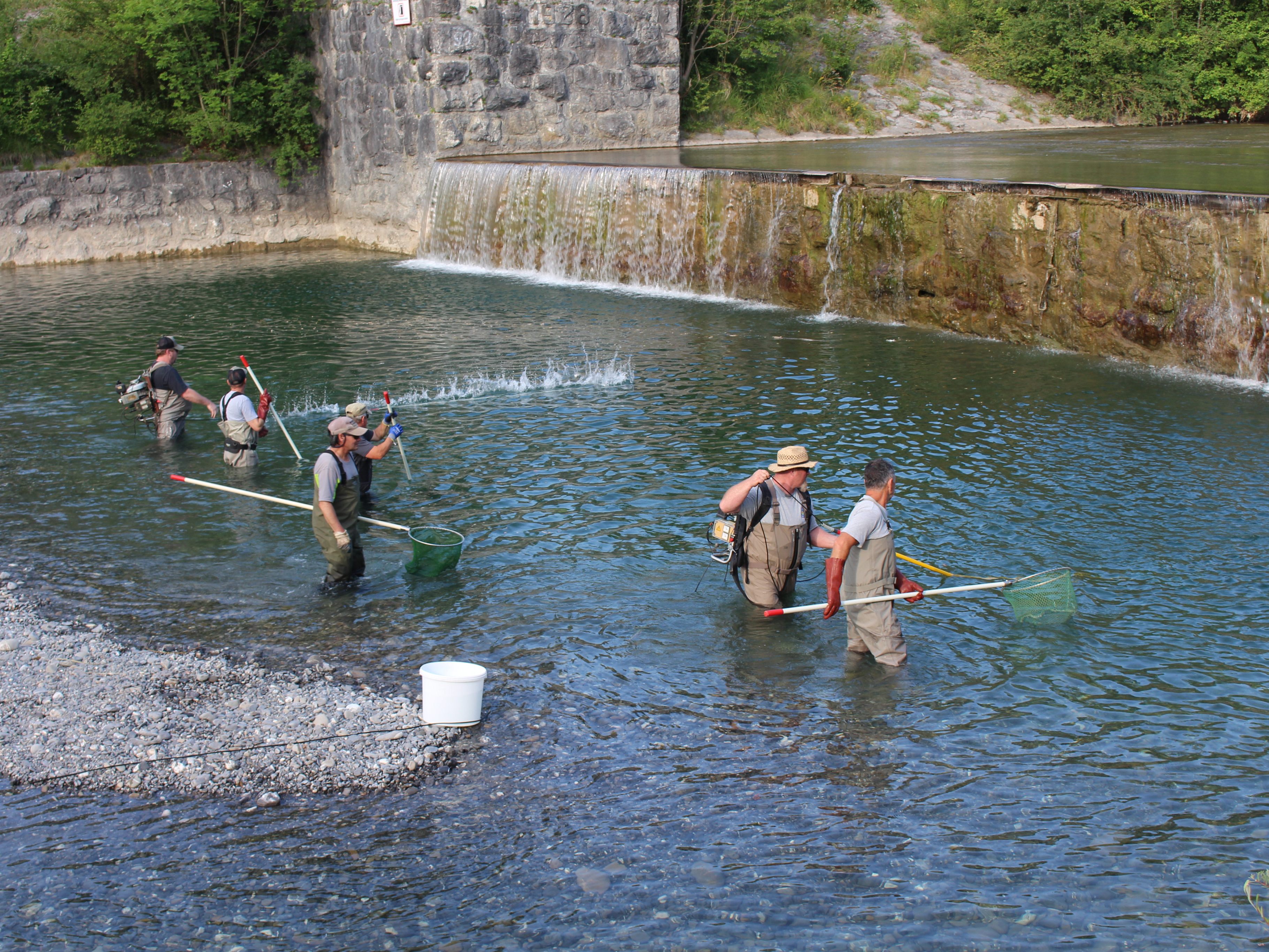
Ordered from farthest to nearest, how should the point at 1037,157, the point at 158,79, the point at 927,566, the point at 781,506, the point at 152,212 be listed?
1. the point at 158,79
2. the point at 152,212
3. the point at 1037,157
4. the point at 927,566
5. the point at 781,506

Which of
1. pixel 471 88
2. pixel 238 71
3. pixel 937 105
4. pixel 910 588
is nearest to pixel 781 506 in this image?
pixel 910 588

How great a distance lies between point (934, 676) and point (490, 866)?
3301mm

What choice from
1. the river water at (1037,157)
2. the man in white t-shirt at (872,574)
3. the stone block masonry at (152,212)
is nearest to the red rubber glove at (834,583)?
the man in white t-shirt at (872,574)

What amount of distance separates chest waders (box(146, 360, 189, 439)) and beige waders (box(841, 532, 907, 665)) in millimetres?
8264

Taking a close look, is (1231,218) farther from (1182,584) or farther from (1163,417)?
(1182,584)

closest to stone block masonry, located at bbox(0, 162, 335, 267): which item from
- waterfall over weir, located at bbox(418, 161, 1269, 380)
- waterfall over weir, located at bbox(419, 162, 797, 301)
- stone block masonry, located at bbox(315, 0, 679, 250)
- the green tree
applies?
the green tree

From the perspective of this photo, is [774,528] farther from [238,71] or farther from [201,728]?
[238,71]

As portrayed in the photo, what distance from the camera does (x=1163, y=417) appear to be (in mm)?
12594

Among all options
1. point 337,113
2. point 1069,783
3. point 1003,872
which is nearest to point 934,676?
point 1069,783

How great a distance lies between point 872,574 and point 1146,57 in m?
31.3

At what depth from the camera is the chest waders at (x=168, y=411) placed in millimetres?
12430

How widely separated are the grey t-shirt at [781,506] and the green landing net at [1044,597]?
4.85 feet

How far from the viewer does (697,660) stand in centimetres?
766

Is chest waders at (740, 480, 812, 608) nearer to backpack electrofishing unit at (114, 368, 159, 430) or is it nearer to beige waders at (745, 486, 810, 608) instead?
beige waders at (745, 486, 810, 608)
